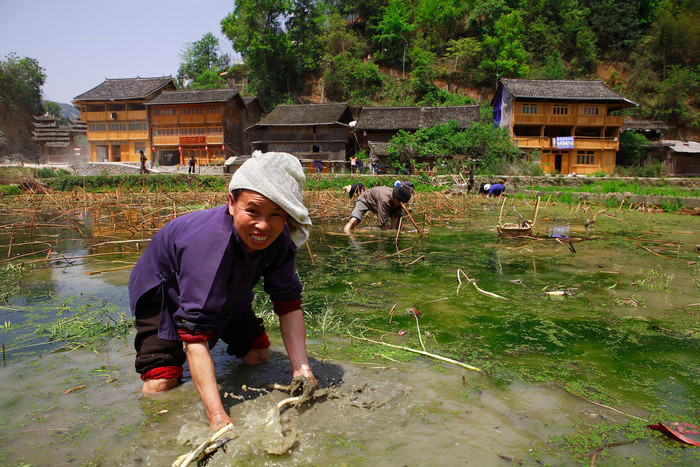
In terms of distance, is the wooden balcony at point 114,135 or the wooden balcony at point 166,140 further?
the wooden balcony at point 114,135

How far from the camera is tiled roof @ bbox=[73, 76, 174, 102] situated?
100ft

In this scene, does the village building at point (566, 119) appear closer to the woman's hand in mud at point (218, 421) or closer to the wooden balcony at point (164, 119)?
the wooden balcony at point (164, 119)

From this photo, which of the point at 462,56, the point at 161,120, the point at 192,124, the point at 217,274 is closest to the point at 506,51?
the point at 462,56

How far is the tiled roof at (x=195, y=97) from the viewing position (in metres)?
29.5

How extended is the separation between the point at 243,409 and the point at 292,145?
28.3 metres

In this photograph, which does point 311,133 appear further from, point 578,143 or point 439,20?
point 439,20

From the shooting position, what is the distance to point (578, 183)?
17750 mm

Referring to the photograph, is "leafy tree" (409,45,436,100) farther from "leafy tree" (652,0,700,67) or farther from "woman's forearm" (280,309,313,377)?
"woman's forearm" (280,309,313,377)

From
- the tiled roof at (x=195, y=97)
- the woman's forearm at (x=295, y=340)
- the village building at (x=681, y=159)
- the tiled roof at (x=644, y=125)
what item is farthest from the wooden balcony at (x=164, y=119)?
the woman's forearm at (x=295, y=340)

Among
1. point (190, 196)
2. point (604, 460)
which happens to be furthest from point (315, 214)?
point (604, 460)

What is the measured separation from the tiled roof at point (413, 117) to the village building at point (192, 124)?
9931 mm

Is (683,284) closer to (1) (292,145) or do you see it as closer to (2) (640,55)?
(1) (292,145)

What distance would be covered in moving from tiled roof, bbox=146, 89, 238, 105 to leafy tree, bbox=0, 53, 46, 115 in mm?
Answer: 16027

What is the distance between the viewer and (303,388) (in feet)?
6.15
